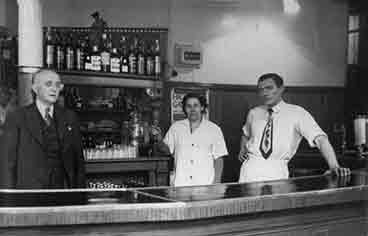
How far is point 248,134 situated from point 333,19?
3467 mm

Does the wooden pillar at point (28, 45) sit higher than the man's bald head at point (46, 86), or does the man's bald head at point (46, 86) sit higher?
the wooden pillar at point (28, 45)

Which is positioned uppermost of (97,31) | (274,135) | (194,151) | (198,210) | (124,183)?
(97,31)

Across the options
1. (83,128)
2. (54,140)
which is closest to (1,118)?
(83,128)

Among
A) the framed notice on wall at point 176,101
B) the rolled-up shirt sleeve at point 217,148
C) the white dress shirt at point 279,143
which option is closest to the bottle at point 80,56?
the framed notice on wall at point 176,101

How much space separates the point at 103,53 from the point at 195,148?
5.98ft

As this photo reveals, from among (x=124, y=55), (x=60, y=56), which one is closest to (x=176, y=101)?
(x=124, y=55)

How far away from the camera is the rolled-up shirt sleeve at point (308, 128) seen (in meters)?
3.08

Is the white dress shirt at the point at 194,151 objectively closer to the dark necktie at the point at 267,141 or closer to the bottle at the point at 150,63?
the dark necktie at the point at 267,141

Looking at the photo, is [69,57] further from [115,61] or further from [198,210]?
[198,210]

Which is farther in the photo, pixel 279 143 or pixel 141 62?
pixel 141 62

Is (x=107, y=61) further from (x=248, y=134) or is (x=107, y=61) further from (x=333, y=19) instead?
(x=333, y=19)

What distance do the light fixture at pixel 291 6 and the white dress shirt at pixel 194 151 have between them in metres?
3.21

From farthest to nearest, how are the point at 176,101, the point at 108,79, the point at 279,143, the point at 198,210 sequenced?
the point at 176,101
the point at 108,79
the point at 279,143
the point at 198,210

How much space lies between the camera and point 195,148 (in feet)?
11.9
